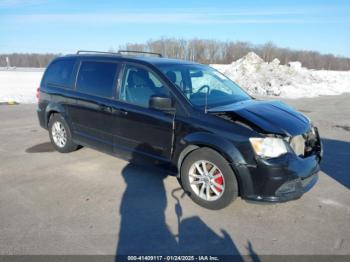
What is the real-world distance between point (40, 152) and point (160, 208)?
361 cm

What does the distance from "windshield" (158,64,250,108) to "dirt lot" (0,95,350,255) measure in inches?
55.0

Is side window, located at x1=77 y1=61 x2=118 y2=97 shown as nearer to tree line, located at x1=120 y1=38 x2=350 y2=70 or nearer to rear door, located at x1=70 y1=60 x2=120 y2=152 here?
rear door, located at x1=70 y1=60 x2=120 y2=152

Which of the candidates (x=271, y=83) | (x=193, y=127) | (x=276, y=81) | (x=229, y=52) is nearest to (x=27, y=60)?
(x=229, y=52)

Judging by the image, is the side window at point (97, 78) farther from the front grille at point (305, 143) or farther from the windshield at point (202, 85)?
the front grille at point (305, 143)

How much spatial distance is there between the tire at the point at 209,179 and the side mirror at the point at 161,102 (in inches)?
27.6

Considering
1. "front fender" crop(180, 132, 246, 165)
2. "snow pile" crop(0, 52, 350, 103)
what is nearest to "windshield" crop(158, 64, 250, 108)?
"front fender" crop(180, 132, 246, 165)

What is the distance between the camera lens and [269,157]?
3.71 m

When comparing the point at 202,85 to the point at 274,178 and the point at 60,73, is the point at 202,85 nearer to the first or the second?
the point at 274,178

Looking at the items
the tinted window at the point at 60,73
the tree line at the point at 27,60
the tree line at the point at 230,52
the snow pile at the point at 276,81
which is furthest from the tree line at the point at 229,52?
the tinted window at the point at 60,73

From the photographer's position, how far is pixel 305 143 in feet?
13.6

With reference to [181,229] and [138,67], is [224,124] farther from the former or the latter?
[138,67]

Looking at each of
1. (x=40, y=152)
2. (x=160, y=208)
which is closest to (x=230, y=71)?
(x=40, y=152)

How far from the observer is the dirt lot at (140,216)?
3.32 metres

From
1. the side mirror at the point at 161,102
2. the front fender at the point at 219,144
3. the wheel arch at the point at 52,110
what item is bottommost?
the wheel arch at the point at 52,110
